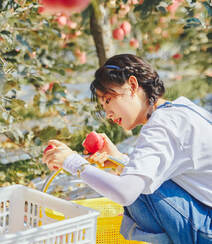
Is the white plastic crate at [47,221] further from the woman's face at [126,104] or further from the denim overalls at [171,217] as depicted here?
the woman's face at [126,104]

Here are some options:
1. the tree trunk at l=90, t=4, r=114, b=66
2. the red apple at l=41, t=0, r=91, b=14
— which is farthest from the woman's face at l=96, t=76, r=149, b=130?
the tree trunk at l=90, t=4, r=114, b=66

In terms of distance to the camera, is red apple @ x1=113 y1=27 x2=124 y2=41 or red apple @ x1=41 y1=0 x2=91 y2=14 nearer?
red apple @ x1=41 y1=0 x2=91 y2=14

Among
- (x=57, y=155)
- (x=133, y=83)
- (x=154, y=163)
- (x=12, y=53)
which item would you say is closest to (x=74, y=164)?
(x=57, y=155)

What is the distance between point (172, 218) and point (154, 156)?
215 mm

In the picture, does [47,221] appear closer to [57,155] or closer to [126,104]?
[57,155]

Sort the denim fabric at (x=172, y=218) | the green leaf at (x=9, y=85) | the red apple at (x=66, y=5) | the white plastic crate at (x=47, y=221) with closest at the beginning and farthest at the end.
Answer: the white plastic crate at (x=47, y=221), the denim fabric at (x=172, y=218), the red apple at (x=66, y=5), the green leaf at (x=9, y=85)

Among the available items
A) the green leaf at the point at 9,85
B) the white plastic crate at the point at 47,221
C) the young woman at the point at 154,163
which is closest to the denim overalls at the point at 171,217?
the young woman at the point at 154,163

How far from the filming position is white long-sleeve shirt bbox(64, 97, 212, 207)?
1.22m

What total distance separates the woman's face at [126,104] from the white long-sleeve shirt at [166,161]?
0.11 meters

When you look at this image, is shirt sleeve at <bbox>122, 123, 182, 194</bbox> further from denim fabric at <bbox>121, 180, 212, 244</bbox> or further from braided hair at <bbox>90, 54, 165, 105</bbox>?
braided hair at <bbox>90, 54, 165, 105</bbox>

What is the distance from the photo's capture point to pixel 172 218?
52.5 inches

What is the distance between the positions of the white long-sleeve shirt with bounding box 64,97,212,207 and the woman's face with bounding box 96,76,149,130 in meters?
0.11

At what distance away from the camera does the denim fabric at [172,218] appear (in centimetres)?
133

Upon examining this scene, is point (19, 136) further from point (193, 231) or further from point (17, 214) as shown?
A: point (193, 231)
